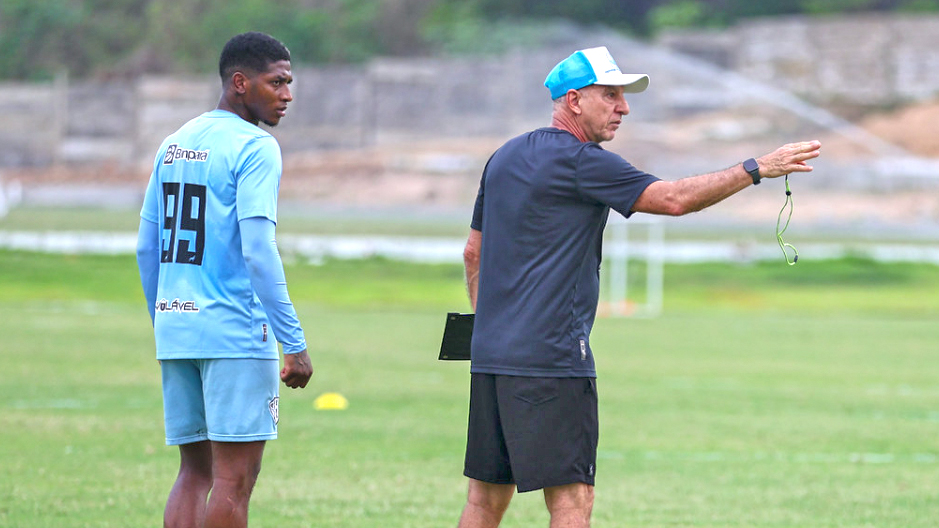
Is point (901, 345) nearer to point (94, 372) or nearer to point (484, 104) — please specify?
point (94, 372)

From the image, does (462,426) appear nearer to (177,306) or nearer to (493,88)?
(177,306)

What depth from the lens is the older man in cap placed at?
5691 millimetres

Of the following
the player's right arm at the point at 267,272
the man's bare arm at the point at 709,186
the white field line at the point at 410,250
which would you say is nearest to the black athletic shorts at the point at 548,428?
the man's bare arm at the point at 709,186

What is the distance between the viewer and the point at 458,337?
6.50 meters

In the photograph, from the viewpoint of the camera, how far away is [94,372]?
16.0 metres

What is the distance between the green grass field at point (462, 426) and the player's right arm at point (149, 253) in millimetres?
2064

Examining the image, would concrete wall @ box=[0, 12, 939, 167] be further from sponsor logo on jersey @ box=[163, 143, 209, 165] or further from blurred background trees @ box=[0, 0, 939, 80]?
sponsor logo on jersey @ box=[163, 143, 209, 165]

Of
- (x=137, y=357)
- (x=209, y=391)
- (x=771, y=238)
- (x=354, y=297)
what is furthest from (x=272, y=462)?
(x=771, y=238)

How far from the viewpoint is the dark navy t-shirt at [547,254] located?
5758 millimetres

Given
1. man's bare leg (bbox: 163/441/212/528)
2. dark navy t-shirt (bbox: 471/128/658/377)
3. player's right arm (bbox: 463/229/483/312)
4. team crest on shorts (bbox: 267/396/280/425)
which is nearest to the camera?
dark navy t-shirt (bbox: 471/128/658/377)

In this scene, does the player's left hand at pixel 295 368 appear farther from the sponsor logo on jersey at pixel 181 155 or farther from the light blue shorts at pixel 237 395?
the sponsor logo on jersey at pixel 181 155

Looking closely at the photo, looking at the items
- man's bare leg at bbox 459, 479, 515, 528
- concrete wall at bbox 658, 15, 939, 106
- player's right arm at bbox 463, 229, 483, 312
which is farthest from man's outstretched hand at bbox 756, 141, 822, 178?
concrete wall at bbox 658, 15, 939, 106

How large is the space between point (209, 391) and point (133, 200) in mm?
66267

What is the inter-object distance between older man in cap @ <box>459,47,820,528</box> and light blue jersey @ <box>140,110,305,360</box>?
0.91 m
